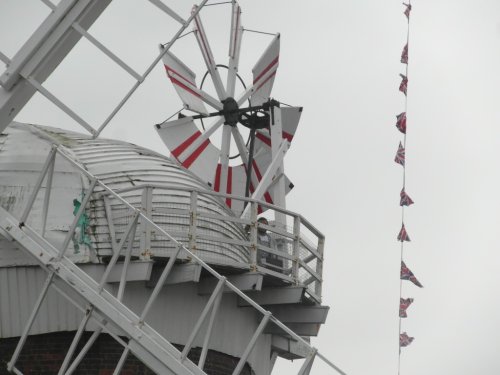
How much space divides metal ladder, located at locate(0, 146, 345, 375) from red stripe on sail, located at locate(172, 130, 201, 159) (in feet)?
23.1

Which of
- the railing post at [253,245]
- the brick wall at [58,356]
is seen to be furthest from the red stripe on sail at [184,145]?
the brick wall at [58,356]

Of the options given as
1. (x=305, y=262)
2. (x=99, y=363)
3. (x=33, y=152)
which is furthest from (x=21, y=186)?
(x=305, y=262)

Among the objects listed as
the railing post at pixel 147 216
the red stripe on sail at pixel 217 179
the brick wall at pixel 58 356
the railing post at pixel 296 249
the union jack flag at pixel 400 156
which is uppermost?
the union jack flag at pixel 400 156

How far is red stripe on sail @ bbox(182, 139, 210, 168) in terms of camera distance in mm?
31734

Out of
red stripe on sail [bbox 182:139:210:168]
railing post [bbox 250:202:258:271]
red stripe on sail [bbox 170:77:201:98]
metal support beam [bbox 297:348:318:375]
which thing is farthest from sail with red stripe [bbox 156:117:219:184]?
metal support beam [bbox 297:348:318:375]

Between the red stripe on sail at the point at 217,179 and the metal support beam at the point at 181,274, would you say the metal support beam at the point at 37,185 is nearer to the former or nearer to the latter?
the metal support beam at the point at 181,274

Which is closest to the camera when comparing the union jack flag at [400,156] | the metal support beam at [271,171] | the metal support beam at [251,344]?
the metal support beam at [251,344]

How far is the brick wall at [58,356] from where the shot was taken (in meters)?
25.9

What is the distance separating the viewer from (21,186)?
26516 millimetres

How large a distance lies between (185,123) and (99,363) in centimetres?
719

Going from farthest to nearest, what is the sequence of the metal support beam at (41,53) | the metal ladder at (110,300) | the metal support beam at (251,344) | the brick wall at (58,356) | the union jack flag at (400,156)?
the union jack flag at (400,156) < the brick wall at (58,356) < the metal support beam at (41,53) < the metal ladder at (110,300) < the metal support beam at (251,344)

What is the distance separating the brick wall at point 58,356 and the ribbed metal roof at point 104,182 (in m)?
1.32

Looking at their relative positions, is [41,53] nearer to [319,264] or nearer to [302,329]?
[319,264]

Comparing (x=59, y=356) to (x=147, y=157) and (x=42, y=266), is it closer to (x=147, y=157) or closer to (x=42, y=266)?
(x=42, y=266)
